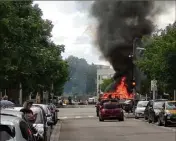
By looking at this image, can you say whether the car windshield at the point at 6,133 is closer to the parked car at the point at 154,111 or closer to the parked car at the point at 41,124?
the parked car at the point at 41,124

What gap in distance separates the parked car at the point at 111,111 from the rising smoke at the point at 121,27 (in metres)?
32.6

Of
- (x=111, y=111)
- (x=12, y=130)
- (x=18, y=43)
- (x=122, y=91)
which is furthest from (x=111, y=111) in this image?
(x=122, y=91)

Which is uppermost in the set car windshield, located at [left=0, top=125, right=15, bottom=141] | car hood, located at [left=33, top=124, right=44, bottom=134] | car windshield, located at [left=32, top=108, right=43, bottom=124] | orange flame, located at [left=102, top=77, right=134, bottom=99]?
orange flame, located at [left=102, top=77, right=134, bottom=99]

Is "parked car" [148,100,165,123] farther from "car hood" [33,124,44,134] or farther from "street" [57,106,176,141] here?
"car hood" [33,124,44,134]

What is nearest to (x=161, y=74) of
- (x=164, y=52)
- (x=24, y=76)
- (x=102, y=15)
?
(x=164, y=52)

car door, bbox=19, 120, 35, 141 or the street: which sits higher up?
car door, bbox=19, 120, 35, 141

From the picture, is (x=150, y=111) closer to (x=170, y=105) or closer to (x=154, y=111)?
(x=154, y=111)

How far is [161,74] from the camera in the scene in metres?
42.7

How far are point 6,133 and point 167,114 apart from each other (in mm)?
23911

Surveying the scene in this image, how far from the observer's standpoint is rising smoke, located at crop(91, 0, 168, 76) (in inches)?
2891

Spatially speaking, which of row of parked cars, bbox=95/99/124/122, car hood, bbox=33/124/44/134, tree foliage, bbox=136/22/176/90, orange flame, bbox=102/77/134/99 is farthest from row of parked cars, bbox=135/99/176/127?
orange flame, bbox=102/77/134/99

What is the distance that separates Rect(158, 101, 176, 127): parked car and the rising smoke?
40.1 m

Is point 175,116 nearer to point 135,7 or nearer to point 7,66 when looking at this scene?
point 7,66

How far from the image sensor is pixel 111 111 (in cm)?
4078
